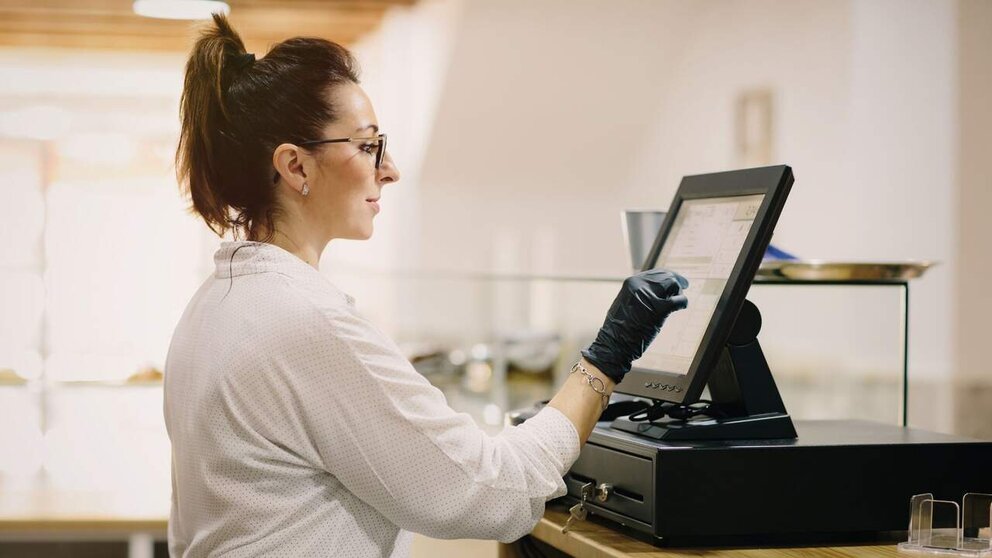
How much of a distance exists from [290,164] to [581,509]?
1.74 ft

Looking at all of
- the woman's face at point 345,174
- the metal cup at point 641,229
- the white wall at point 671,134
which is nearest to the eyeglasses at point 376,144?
the woman's face at point 345,174

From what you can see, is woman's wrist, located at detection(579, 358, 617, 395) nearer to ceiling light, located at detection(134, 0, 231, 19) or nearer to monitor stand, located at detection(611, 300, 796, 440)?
monitor stand, located at detection(611, 300, 796, 440)

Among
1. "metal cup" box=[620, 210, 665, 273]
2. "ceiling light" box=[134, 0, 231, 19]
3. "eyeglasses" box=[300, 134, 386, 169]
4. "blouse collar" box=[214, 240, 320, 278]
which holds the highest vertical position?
"ceiling light" box=[134, 0, 231, 19]

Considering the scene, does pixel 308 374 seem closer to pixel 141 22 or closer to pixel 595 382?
pixel 595 382

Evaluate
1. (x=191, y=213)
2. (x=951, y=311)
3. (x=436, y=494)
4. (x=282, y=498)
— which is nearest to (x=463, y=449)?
(x=436, y=494)

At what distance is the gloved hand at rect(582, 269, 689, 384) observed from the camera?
1248mm

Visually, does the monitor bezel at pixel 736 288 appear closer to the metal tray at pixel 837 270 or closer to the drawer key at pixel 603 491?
the drawer key at pixel 603 491

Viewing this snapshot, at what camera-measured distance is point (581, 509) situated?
1360 mm

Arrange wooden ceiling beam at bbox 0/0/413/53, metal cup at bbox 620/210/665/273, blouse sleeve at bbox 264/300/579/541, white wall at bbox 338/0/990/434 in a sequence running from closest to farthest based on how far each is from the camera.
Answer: blouse sleeve at bbox 264/300/579/541, metal cup at bbox 620/210/665/273, white wall at bbox 338/0/990/434, wooden ceiling beam at bbox 0/0/413/53

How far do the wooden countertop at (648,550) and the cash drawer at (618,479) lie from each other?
1.2 inches

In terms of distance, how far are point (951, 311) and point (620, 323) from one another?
3059mm

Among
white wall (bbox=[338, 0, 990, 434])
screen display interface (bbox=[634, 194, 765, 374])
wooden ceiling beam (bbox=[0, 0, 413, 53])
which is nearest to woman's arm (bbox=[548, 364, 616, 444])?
screen display interface (bbox=[634, 194, 765, 374])

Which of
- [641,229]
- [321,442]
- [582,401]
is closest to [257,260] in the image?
[321,442]

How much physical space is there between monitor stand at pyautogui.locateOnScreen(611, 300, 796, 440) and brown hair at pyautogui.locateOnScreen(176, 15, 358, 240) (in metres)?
0.51
